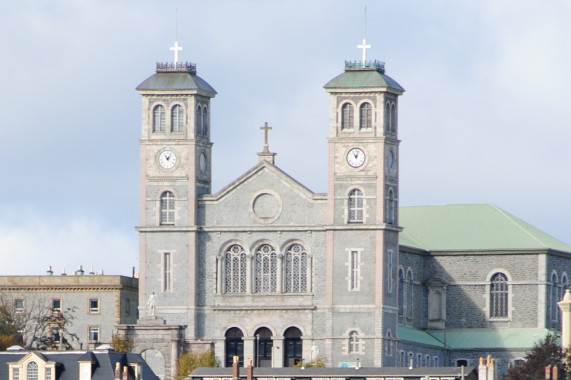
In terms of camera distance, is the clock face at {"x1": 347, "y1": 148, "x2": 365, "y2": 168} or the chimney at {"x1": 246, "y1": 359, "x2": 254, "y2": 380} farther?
the clock face at {"x1": 347, "y1": 148, "x2": 365, "y2": 168}

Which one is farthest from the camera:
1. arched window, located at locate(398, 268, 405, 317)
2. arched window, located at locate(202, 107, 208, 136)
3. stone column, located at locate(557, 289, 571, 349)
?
arched window, located at locate(398, 268, 405, 317)

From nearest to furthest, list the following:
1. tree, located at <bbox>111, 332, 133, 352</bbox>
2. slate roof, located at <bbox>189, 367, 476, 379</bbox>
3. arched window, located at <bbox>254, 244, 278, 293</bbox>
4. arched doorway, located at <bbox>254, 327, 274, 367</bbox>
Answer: slate roof, located at <bbox>189, 367, 476, 379</bbox>
tree, located at <bbox>111, 332, 133, 352</bbox>
arched doorway, located at <bbox>254, 327, 274, 367</bbox>
arched window, located at <bbox>254, 244, 278, 293</bbox>

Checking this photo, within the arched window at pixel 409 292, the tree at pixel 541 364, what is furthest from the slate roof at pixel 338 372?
the arched window at pixel 409 292

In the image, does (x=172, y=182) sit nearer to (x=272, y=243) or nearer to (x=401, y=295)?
(x=272, y=243)

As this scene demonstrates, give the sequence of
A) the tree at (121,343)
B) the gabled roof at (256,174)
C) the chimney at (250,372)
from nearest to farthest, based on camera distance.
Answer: the chimney at (250,372) < the tree at (121,343) < the gabled roof at (256,174)

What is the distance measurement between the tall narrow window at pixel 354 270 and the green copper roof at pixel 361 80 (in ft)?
32.3

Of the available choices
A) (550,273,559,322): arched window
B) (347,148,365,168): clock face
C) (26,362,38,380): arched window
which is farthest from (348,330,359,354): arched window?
(26,362,38,380): arched window

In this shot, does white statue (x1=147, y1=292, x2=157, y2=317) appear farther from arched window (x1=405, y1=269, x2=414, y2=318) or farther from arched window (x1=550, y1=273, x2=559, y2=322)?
arched window (x1=550, y1=273, x2=559, y2=322)

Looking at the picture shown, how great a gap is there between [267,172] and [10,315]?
20.1m

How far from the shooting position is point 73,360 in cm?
15812

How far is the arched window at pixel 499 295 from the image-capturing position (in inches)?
7539

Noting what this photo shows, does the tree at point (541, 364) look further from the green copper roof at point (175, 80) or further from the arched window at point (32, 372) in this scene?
the green copper roof at point (175, 80)

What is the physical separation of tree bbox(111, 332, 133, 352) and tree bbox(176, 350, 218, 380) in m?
3.04

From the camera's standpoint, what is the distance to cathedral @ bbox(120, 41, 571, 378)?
584ft
